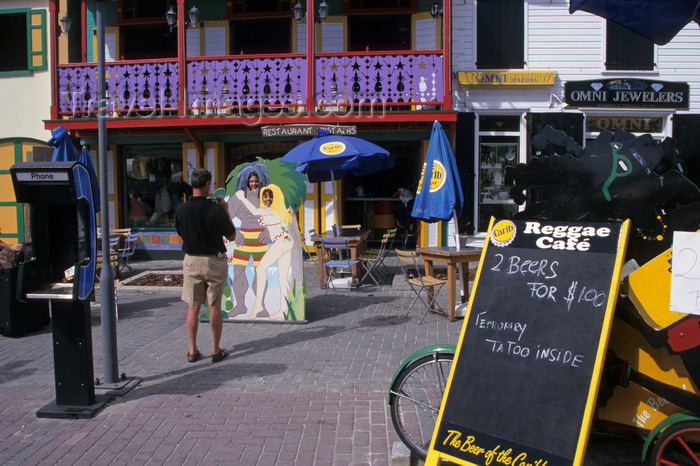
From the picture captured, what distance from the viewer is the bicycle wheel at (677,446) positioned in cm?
304

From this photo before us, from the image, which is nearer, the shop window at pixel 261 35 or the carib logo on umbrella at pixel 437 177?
the carib logo on umbrella at pixel 437 177

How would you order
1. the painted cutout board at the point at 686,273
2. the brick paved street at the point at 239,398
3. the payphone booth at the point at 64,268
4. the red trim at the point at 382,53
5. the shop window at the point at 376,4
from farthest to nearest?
the shop window at the point at 376,4
the red trim at the point at 382,53
the payphone booth at the point at 64,268
the brick paved street at the point at 239,398
the painted cutout board at the point at 686,273

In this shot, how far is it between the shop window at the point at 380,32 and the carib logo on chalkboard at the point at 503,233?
9.68m

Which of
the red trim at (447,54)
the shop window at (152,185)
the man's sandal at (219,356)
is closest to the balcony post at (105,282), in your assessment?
the man's sandal at (219,356)

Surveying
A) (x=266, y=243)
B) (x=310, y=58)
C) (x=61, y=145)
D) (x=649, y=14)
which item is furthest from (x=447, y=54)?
(x=61, y=145)

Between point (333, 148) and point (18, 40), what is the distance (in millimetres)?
8904

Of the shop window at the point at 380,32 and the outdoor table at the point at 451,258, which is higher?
the shop window at the point at 380,32

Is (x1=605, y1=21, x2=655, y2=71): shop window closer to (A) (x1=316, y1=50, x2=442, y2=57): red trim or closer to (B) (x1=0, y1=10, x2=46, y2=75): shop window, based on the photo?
(A) (x1=316, y1=50, x2=442, y2=57): red trim

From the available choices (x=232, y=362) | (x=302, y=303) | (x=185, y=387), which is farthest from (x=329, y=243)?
(x=185, y=387)

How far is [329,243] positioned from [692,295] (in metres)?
6.62

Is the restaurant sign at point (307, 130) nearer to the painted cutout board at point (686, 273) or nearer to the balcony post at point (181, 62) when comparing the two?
the balcony post at point (181, 62)

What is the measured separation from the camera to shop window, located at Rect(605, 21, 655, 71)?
12.0m

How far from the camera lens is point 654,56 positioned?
12.0 meters

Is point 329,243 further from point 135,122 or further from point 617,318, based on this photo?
point 617,318
